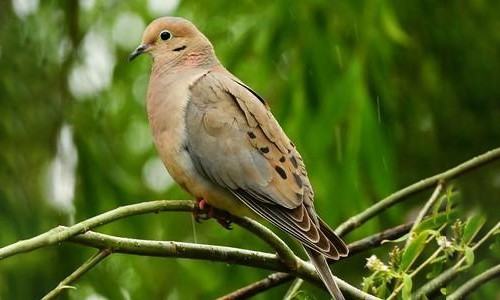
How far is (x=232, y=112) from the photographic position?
125 inches

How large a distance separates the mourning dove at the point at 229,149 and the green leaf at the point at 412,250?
16.1 inches

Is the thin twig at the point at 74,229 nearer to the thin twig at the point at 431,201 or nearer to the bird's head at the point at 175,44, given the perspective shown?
the thin twig at the point at 431,201

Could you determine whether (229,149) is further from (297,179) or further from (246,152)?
(297,179)

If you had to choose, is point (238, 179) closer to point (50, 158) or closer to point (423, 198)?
point (50, 158)

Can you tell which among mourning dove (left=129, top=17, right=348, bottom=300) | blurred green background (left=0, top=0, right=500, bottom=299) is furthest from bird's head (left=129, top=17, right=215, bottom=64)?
blurred green background (left=0, top=0, right=500, bottom=299)

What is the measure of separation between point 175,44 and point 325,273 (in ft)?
3.77

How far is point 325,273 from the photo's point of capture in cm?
258

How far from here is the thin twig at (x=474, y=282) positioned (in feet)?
8.09

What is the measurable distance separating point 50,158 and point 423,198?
144 cm

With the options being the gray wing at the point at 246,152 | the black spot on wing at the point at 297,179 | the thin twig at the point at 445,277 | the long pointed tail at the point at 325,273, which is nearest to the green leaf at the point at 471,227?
the thin twig at the point at 445,277

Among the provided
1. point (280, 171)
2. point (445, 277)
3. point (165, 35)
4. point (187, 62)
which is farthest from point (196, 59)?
point (445, 277)

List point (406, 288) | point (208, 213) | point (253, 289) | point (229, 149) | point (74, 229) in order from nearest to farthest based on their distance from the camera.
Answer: point (74, 229)
point (406, 288)
point (253, 289)
point (208, 213)
point (229, 149)

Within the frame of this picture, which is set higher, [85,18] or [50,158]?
[85,18]

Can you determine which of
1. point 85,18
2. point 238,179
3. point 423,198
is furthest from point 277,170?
point 85,18
